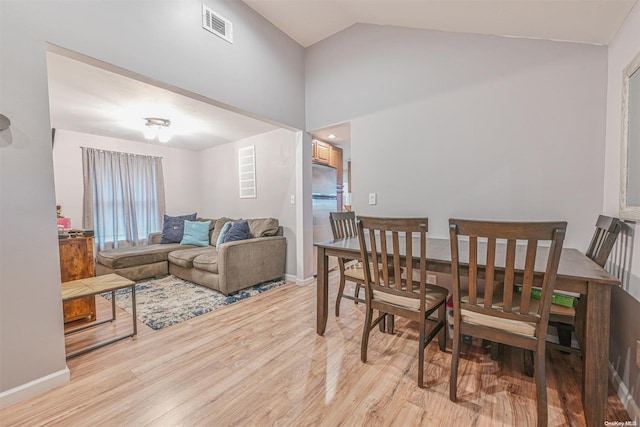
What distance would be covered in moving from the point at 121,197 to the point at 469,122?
5297 millimetres

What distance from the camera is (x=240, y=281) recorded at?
3.18 meters

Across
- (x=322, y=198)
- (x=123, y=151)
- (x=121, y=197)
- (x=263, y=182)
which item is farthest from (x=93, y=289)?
(x=123, y=151)

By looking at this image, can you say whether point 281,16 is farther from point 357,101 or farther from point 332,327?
point 332,327

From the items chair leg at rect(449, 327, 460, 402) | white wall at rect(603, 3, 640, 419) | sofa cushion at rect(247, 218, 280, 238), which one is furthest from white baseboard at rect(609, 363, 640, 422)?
sofa cushion at rect(247, 218, 280, 238)

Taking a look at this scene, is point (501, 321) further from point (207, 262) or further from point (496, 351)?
point (207, 262)

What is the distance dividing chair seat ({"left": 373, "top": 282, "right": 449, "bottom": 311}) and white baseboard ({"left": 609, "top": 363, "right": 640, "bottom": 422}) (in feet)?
3.06

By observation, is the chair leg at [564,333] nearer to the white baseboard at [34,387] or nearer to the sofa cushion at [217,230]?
the white baseboard at [34,387]

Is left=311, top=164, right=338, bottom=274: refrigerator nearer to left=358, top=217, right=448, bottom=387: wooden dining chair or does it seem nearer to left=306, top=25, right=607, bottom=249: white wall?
left=306, top=25, right=607, bottom=249: white wall

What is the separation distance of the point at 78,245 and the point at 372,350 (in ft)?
8.66

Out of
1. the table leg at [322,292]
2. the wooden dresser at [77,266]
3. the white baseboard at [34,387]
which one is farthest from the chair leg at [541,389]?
the wooden dresser at [77,266]

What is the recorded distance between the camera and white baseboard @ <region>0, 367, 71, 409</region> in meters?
1.39

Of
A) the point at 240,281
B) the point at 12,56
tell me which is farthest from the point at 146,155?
the point at 12,56

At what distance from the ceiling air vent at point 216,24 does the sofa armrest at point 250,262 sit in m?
2.15

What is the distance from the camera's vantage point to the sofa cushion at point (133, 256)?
352 cm
